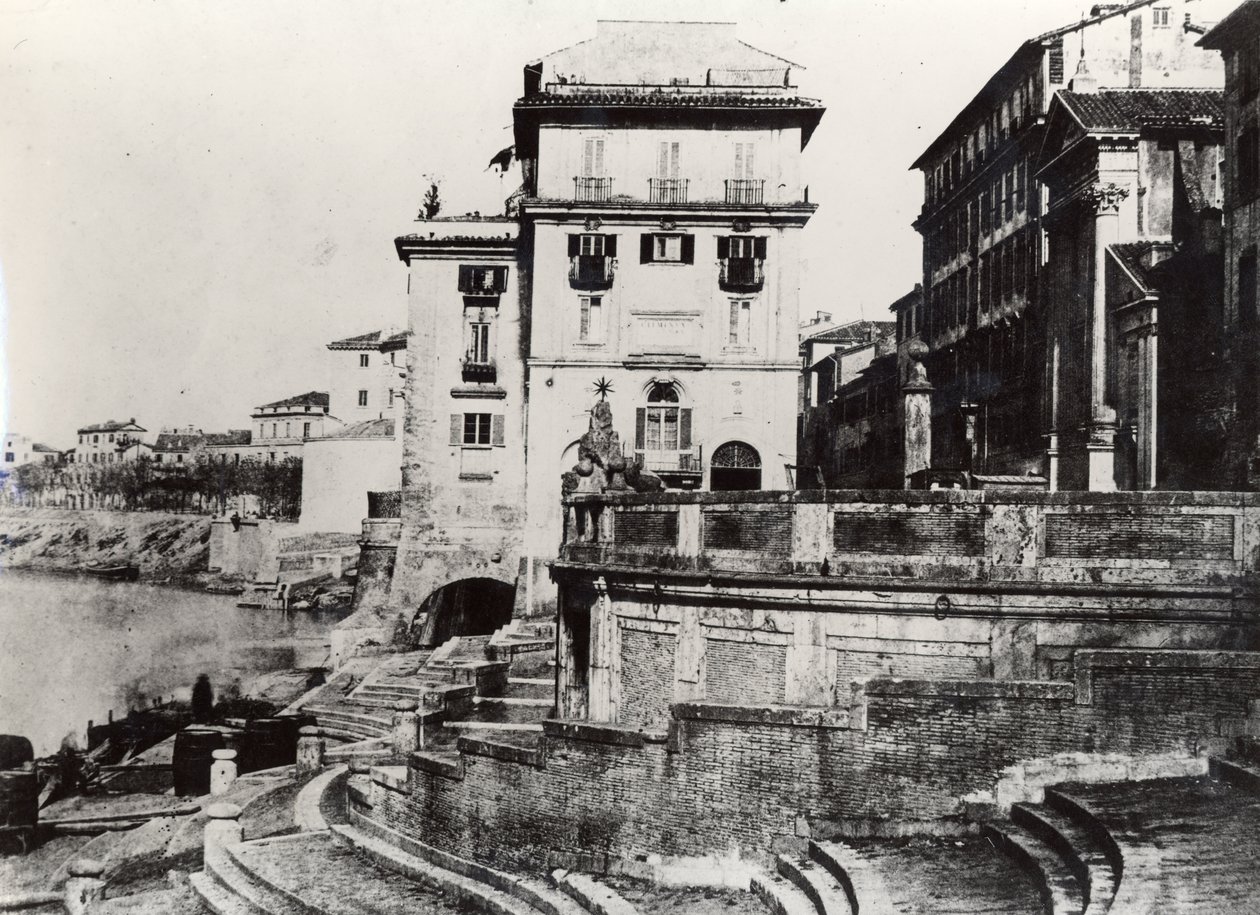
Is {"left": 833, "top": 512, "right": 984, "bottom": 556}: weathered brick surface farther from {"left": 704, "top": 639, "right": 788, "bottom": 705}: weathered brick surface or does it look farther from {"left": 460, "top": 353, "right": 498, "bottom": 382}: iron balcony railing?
{"left": 460, "top": 353, "right": 498, "bottom": 382}: iron balcony railing

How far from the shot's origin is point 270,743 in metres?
28.6

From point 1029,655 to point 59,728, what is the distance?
1830 inches

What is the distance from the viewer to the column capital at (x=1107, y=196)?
27.6m

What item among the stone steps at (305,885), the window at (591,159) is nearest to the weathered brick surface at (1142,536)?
the stone steps at (305,885)

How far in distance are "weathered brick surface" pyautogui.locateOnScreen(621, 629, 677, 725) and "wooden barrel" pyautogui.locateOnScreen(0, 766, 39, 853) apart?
51.9ft

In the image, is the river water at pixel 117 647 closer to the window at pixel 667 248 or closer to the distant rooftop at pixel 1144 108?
the window at pixel 667 248

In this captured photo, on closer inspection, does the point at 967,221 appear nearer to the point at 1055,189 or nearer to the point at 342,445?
the point at 1055,189

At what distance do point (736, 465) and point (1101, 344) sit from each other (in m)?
11.8

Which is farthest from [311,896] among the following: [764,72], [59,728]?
[59,728]

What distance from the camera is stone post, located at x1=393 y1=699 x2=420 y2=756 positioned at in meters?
19.7

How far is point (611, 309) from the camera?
35656 millimetres

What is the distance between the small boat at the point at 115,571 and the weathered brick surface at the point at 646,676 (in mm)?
78932

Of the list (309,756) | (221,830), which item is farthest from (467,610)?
(221,830)

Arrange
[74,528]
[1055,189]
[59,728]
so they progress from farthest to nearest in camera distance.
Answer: [74,528]
[59,728]
[1055,189]
